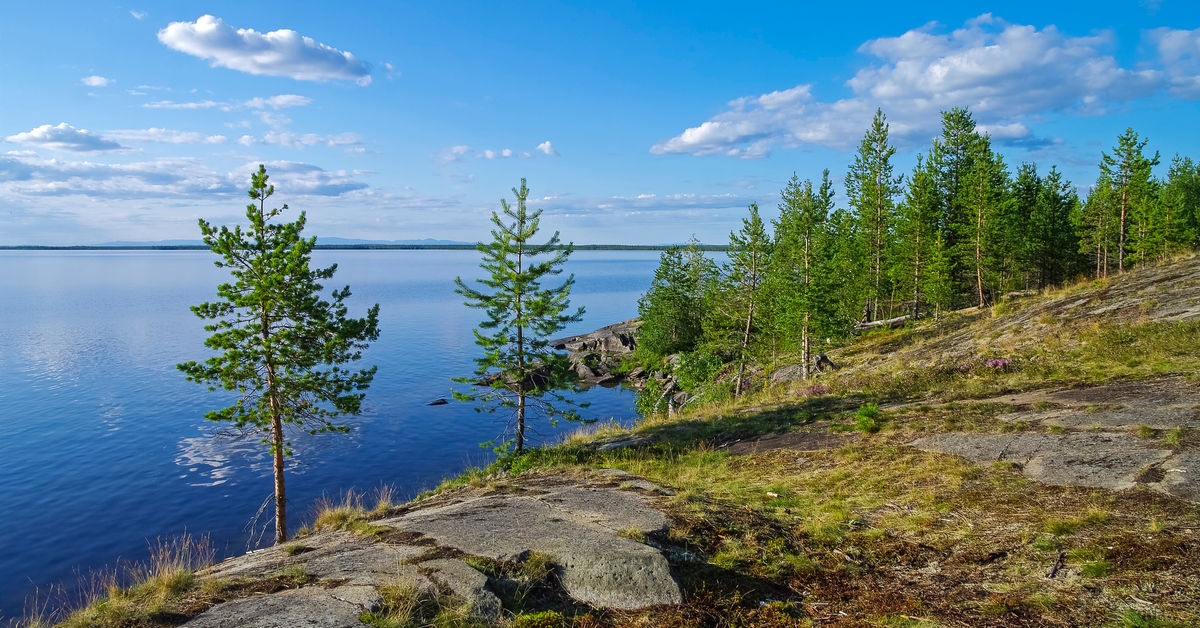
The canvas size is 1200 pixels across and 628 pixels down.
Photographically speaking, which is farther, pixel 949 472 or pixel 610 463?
pixel 610 463

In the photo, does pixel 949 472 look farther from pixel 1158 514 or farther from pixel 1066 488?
pixel 1158 514

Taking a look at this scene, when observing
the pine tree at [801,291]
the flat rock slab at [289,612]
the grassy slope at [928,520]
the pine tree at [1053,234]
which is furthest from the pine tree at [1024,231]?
the flat rock slab at [289,612]

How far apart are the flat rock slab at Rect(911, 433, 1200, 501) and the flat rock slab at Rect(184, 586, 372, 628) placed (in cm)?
1061

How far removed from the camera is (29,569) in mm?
21641

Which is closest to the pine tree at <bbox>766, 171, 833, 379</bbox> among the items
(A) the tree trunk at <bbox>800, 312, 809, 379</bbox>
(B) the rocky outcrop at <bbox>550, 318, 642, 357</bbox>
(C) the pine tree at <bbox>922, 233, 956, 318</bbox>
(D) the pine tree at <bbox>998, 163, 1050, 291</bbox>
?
(A) the tree trunk at <bbox>800, 312, 809, 379</bbox>

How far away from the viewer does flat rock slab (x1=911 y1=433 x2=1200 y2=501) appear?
8.81 meters

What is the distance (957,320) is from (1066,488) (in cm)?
2938

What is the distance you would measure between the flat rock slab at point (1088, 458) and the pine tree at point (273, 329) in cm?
1689

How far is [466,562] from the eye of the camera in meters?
7.80

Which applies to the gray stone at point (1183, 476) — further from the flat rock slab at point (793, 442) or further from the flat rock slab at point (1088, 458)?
the flat rock slab at point (793, 442)

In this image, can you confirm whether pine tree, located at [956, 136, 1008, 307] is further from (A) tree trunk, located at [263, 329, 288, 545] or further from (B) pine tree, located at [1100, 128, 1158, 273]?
(A) tree trunk, located at [263, 329, 288, 545]

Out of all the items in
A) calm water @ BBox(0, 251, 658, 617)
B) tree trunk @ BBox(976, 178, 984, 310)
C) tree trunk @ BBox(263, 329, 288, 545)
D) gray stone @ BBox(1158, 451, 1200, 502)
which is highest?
tree trunk @ BBox(976, 178, 984, 310)

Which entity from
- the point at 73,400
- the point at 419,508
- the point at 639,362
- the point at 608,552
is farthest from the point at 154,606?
the point at 639,362

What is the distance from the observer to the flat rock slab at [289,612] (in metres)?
6.16
